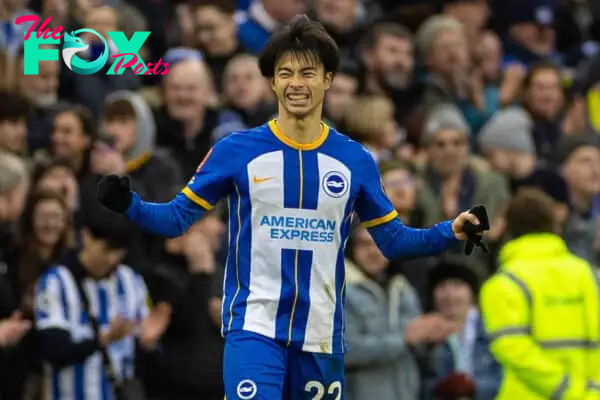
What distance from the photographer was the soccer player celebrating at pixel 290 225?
26.9 feet

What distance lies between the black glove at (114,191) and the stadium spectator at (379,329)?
3.84 m

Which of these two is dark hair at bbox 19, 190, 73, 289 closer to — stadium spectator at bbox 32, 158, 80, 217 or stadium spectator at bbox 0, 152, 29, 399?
stadium spectator at bbox 0, 152, 29, 399

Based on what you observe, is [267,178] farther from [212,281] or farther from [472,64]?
[472,64]

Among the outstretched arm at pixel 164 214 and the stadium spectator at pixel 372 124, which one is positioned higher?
the stadium spectator at pixel 372 124

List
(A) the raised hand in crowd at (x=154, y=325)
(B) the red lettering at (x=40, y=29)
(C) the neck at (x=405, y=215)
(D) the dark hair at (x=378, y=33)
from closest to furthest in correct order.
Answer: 1. (A) the raised hand in crowd at (x=154, y=325)
2. (C) the neck at (x=405, y=215)
3. (B) the red lettering at (x=40, y=29)
4. (D) the dark hair at (x=378, y=33)

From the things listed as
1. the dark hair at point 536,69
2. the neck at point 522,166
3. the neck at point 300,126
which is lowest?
the neck at point 300,126

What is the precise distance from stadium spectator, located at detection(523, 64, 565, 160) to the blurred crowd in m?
0.02

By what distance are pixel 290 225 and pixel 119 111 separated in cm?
491

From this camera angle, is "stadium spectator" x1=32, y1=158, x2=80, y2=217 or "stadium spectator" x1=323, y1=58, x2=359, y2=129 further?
"stadium spectator" x1=323, y1=58, x2=359, y2=129

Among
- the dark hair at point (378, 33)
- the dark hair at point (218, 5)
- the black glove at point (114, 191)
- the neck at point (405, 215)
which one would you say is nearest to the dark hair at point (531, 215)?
the neck at point (405, 215)

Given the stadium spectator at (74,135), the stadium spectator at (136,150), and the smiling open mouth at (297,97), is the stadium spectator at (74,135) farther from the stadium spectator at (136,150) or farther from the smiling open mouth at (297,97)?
the smiling open mouth at (297,97)

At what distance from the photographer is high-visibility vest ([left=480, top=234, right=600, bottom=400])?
10.1 meters

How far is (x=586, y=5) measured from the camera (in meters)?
19.8

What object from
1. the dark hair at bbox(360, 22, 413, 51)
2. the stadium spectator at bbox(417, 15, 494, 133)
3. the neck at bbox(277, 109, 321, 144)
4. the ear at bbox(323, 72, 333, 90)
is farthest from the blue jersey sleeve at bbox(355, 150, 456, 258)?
the stadium spectator at bbox(417, 15, 494, 133)
